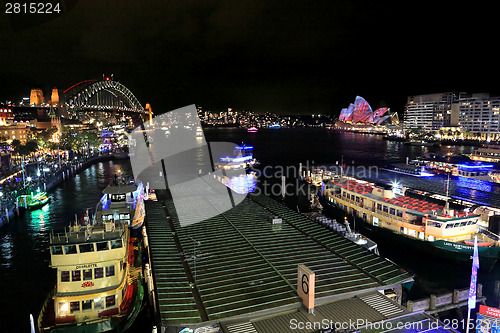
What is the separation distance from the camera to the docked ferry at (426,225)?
67.6 ft

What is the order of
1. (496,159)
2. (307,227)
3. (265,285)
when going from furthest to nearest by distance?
(496,159) → (307,227) → (265,285)

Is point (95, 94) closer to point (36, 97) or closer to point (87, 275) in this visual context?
point (36, 97)

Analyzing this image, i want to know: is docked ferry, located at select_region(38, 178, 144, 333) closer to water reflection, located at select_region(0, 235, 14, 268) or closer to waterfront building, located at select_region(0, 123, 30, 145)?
water reflection, located at select_region(0, 235, 14, 268)

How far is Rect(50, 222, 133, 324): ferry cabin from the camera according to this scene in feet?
43.2

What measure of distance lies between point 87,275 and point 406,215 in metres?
19.2

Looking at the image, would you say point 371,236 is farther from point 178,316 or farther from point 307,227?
point 178,316

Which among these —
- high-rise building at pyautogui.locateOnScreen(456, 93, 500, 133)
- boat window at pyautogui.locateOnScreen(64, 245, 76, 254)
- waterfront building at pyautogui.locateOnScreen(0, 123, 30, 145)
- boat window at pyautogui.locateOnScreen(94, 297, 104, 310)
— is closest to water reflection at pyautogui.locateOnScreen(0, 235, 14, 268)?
boat window at pyautogui.locateOnScreen(64, 245, 76, 254)

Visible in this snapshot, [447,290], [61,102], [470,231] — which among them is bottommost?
[447,290]

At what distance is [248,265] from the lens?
14.2 meters

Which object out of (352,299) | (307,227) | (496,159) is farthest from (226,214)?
(496,159)

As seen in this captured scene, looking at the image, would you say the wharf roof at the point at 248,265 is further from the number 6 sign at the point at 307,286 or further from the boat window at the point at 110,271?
the boat window at the point at 110,271

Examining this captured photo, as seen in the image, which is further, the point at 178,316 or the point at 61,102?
the point at 61,102

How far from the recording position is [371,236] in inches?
1016

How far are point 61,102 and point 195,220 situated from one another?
360ft
